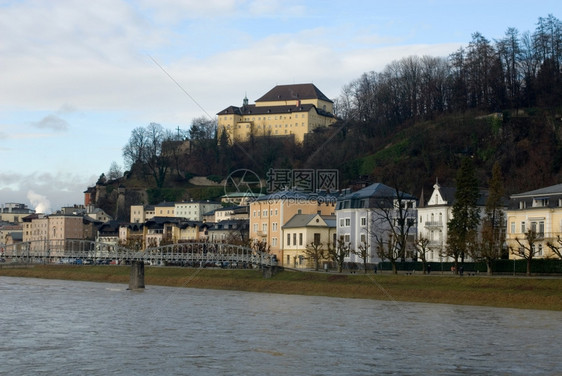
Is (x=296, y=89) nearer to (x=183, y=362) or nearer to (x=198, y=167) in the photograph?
(x=198, y=167)

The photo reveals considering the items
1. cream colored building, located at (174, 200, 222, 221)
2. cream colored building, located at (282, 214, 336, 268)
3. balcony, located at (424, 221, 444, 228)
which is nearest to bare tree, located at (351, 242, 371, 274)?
balcony, located at (424, 221, 444, 228)

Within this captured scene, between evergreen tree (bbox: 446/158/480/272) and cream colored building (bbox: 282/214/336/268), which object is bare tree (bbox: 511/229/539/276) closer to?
evergreen tree (bbox: 446/158/480/272)

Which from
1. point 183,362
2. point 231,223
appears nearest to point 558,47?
point 231,223

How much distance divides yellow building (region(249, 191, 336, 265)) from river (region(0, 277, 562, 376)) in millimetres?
39524

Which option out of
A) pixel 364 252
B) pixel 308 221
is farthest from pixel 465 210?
pixel 308 221

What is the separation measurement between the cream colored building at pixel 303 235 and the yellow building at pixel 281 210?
1.15 m

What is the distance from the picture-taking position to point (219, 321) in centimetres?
4622

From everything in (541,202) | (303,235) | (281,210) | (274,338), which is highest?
(281,210)

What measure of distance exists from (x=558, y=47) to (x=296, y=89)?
249ft

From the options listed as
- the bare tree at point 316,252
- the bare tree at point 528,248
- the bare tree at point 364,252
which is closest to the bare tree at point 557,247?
the bare tree at point 528,248

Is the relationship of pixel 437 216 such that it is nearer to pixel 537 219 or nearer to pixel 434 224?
pixel 434 224

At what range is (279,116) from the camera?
181m

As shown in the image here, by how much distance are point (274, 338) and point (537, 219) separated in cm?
3583

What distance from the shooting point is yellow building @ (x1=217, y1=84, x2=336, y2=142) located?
6978 inches
